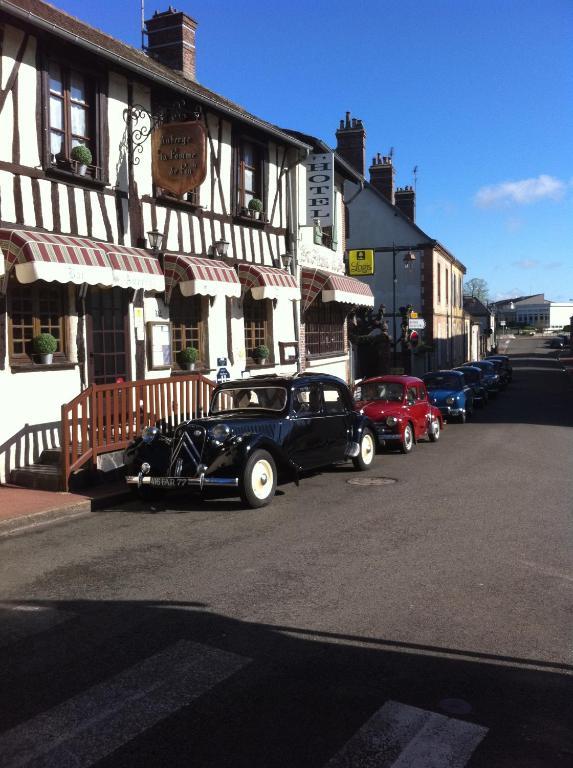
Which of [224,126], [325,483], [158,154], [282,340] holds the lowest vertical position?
[325,483]

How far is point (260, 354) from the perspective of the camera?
656 inches

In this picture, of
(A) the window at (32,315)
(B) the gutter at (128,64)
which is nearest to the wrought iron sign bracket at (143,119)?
(B) the gutter at (128,64)

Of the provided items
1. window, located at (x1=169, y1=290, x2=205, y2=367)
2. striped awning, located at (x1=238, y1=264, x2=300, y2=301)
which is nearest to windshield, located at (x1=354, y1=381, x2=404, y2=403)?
striped awning, located at (x1=238, y1=264, x2=300, y2=301)

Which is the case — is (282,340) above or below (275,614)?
above

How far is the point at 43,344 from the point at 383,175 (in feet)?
98.8

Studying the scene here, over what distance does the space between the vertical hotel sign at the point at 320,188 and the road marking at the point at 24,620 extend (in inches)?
585

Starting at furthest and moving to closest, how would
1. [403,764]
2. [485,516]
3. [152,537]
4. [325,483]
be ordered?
1. [325,483]
2. [485,516]
3. [152,537]
4. [403,764]

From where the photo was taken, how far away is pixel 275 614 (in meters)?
5.09

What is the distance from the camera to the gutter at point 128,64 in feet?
32.5

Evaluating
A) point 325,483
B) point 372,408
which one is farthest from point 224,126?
point 325,483

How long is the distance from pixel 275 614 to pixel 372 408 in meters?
9.51

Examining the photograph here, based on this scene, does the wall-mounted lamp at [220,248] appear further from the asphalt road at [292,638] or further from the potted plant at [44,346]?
the asphalt road at [292,638]

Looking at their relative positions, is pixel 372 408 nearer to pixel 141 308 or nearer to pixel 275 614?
pixel 141 308

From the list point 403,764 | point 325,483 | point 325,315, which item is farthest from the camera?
point 325,315
